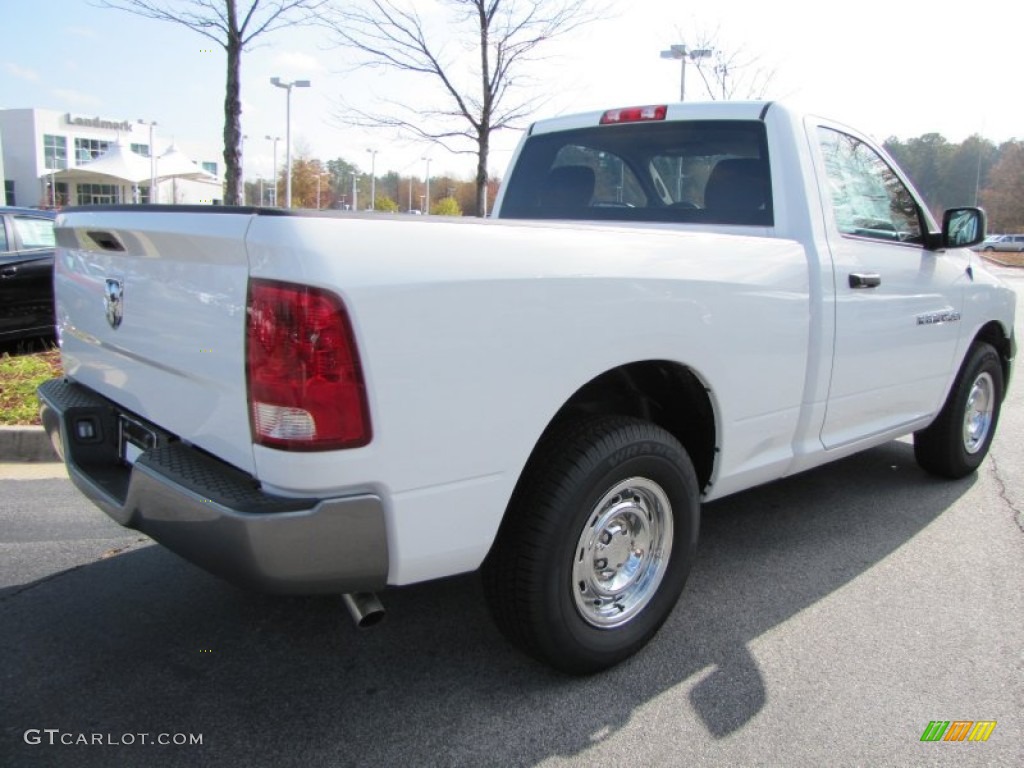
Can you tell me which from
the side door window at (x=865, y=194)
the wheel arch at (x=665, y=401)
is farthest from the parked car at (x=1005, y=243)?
the wheel arch at (x=665, y=401)

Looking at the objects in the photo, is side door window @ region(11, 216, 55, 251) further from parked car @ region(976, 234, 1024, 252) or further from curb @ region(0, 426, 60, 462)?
parked car @ region(976, 234, 1024, 252)

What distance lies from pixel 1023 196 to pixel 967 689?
7360cm

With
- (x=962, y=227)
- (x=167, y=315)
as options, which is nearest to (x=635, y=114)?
(x=962, y=227)

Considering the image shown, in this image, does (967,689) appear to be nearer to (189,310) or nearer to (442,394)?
(442,394)

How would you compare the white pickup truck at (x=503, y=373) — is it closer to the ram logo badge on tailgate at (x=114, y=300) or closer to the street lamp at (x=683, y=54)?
A: the ram logo badge on tailgate at (x=114, y=300)

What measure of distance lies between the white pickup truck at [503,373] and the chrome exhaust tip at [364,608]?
14 mm

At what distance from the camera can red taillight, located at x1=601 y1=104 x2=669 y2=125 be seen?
374cm

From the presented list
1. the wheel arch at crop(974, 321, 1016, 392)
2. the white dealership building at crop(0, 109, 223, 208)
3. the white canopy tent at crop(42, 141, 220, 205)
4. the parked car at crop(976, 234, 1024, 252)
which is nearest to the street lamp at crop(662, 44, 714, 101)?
the wheel arch at crop(974, 321, 1016, 392)

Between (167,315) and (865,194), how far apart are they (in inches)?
125

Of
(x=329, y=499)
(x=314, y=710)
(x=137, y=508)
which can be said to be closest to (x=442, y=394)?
(x=329, y=499)

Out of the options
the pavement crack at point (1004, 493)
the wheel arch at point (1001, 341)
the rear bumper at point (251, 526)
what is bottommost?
the pavement crack at point (1004, 493)

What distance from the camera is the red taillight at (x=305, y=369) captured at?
1.77 m

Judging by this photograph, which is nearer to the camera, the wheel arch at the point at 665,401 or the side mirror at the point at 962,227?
the wheel arch at the point at 665,401

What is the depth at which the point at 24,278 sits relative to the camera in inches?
293
